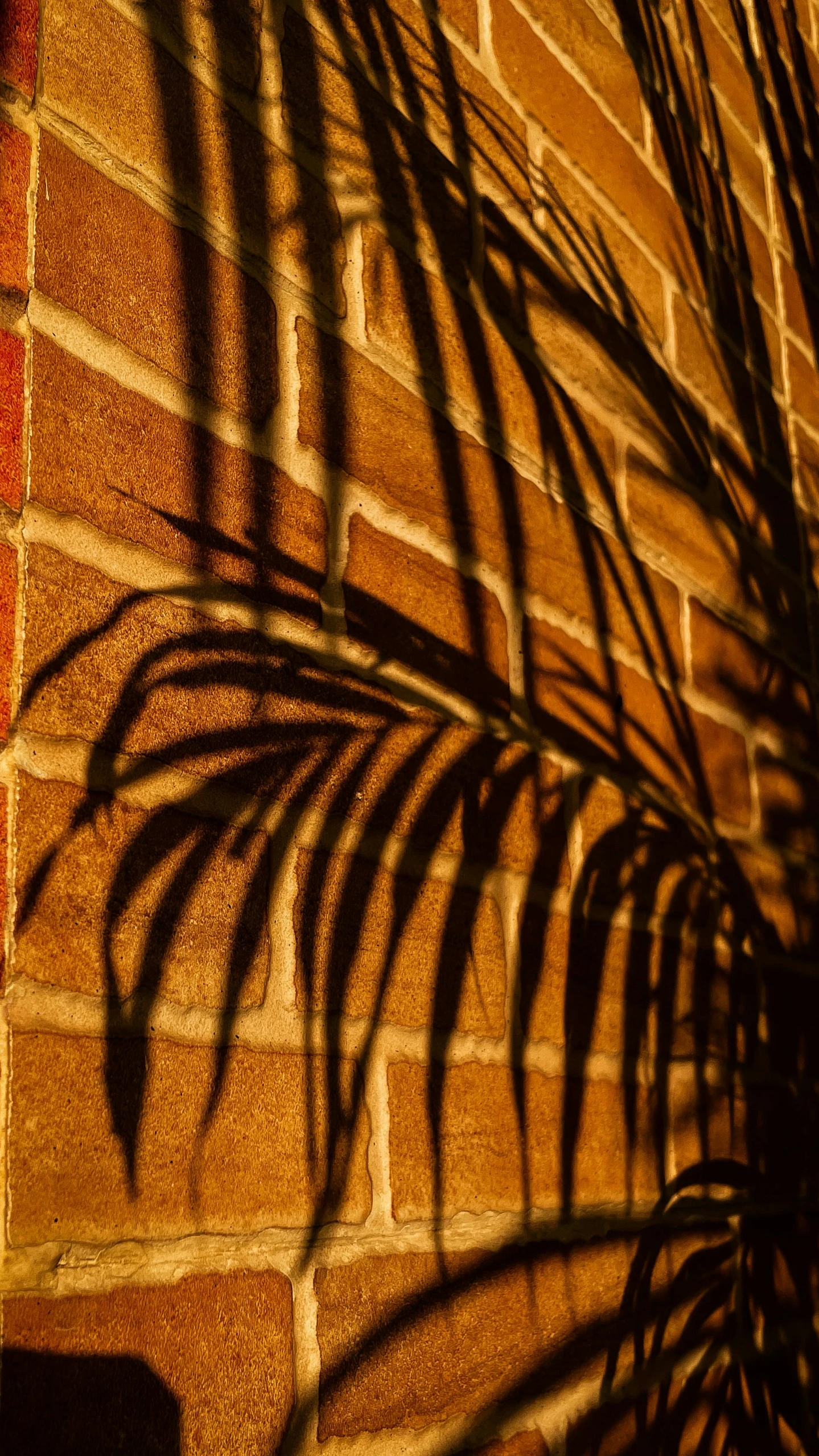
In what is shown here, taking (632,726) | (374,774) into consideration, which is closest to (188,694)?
(374,774)

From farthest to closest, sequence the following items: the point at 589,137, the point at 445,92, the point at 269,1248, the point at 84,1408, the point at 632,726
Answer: the point at 589,137 < the point at 632,726 < the point at 445,92 < the point at 269,1248 < the point at 84,1408

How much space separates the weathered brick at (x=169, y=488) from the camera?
682 mm

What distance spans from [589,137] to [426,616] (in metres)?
0.72

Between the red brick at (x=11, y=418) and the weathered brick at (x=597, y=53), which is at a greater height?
the weathered brick at (x=597, y=53)

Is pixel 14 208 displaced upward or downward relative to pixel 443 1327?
upward

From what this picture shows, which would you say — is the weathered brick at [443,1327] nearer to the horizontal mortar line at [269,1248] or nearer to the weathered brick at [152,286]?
the horizontal mortar line at [269,1248]

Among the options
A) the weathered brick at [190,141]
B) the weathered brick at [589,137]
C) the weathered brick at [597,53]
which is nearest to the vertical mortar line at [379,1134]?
the weathered brick at [190,141]

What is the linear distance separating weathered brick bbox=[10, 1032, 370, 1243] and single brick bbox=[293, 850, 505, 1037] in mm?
57

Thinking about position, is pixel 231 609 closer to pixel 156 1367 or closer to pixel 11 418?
pixel 11 418

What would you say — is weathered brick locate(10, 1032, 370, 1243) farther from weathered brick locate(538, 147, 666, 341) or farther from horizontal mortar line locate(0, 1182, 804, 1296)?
weathered brick locate(538, 147, 666, 341)

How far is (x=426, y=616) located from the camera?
95cm

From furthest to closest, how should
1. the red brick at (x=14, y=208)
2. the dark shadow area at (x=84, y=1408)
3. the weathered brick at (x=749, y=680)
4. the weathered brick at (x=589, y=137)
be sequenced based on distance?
1. the weathered brick at (x=749, y=680)
2. the weathered brick at (x=589, y=137)
3. the red brick at (x=14, y=208)
4. the dark shadow area at (x=84, y=1408)

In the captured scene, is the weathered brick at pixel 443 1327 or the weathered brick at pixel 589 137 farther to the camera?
the weathered brick at pixel 589 137

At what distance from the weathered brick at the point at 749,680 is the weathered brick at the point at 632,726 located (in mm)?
57
